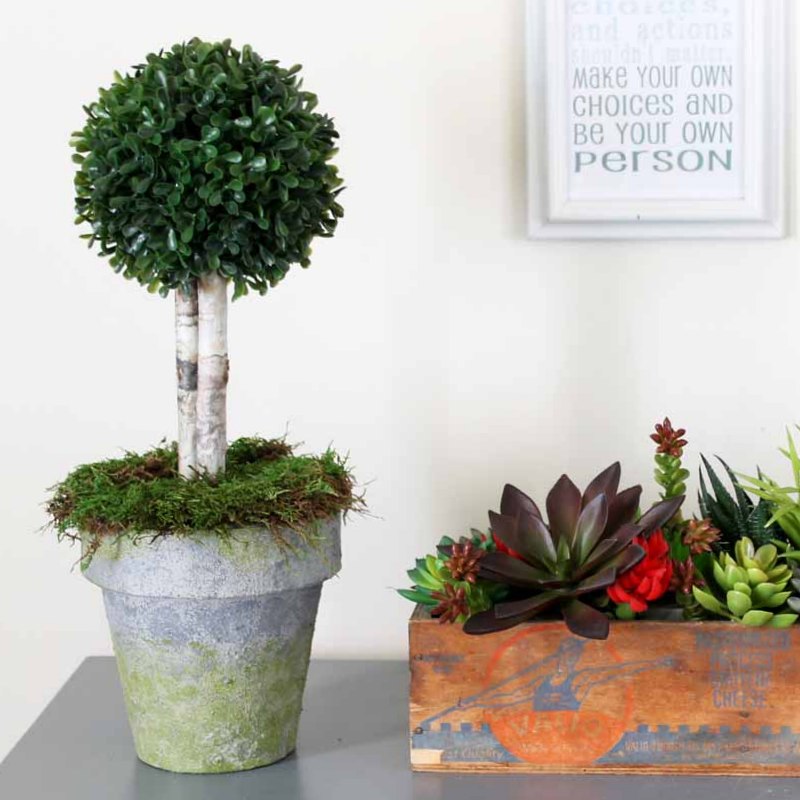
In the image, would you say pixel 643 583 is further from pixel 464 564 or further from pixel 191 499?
pixel 191 499

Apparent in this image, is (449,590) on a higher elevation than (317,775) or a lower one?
higher

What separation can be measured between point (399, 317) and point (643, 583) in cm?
50

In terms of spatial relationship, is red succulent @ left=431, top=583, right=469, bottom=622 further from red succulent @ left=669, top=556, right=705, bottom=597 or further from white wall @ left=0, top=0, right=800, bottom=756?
white wall @ left=0, top=0, right=800, bottom=756

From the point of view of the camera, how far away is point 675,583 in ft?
3.44

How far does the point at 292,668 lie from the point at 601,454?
19.5 inches

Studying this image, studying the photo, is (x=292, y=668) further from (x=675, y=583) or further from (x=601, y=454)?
(x=601, y=454)

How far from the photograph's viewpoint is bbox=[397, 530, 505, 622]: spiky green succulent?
1.03 meters

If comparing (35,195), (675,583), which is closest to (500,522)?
(675,583)

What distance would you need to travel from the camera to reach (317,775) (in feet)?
3.49

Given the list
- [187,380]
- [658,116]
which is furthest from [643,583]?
[658,116]

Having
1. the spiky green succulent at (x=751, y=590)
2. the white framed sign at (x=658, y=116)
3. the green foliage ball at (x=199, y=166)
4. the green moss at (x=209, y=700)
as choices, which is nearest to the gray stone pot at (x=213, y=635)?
the green moss at (x=209, y=700)

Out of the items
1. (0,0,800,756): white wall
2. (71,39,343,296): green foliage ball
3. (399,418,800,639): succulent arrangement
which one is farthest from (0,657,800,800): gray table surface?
(71,39,343,296): green foliage ball

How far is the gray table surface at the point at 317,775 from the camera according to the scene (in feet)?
3.30

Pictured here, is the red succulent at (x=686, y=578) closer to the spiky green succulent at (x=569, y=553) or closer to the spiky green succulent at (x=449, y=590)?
the spiky green succulent at (x=569, y=553)
